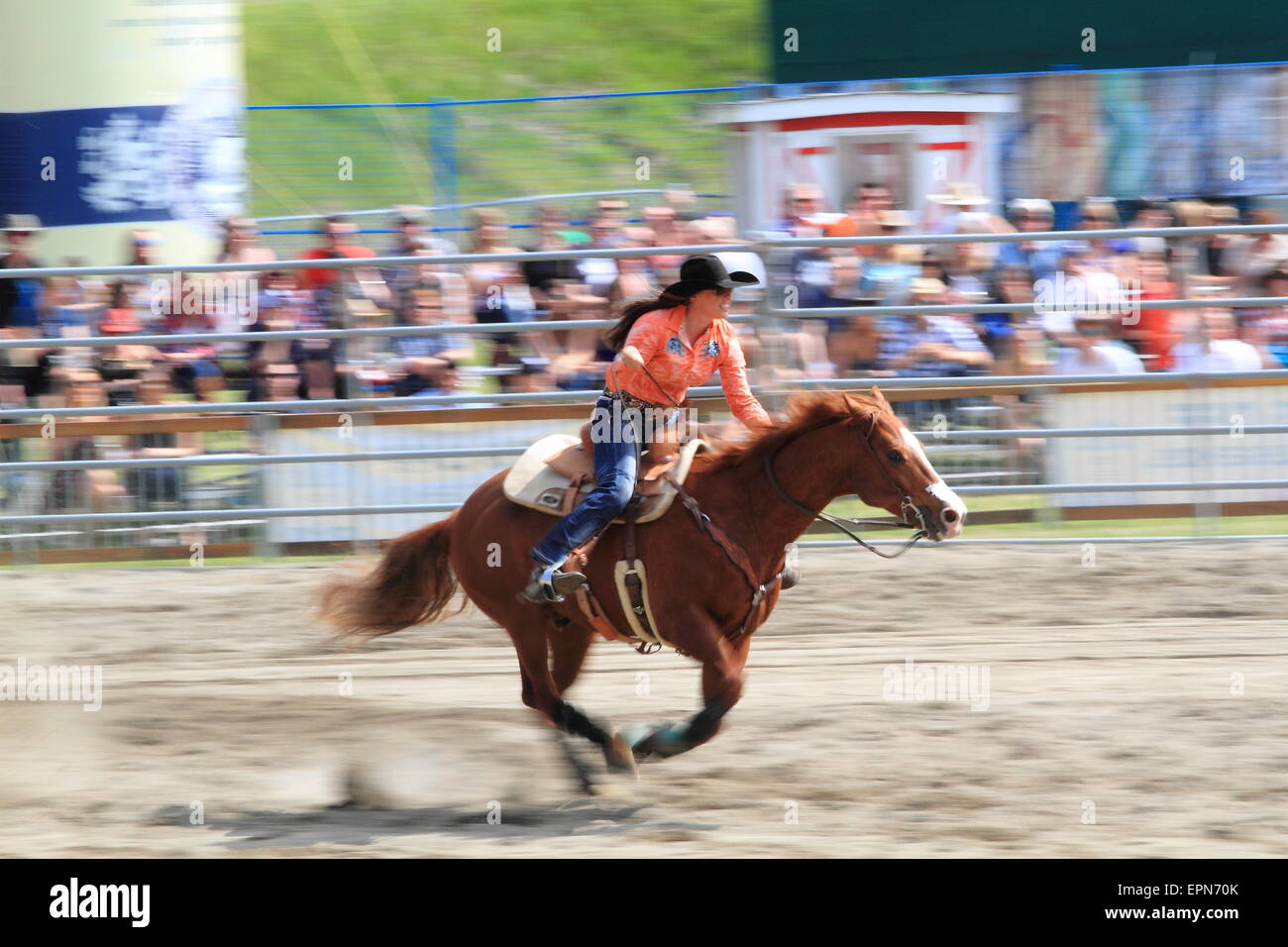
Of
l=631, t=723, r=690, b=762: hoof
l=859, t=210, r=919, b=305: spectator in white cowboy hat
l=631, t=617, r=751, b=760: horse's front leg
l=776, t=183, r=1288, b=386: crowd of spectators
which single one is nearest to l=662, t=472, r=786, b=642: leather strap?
l=631, t=617, r=751, b=760: horse's front leg

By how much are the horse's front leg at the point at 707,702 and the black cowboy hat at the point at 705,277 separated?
4.41 feet

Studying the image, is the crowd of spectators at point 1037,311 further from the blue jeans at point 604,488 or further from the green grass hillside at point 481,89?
the green grass hillside at point 481,89

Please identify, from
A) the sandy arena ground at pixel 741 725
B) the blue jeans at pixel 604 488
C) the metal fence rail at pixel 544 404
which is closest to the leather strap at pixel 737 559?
the blue jeans at pixel 604 488

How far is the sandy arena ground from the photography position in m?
5.89

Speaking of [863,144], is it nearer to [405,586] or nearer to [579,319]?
[579,319]

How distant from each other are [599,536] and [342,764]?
5.47ft

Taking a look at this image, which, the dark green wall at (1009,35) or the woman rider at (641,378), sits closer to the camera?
→ the woman rider at (641,378)

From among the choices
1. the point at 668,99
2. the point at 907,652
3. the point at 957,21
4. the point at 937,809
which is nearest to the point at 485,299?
the point at 907,652

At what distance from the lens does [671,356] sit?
20.5 feet

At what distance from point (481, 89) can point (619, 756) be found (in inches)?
794

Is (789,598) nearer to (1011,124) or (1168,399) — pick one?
(1168,399)

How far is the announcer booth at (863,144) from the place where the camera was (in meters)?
14.3

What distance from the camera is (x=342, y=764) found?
6949 mm

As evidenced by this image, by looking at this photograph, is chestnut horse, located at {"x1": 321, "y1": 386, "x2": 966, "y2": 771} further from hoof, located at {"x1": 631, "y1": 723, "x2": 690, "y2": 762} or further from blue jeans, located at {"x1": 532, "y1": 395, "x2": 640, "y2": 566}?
blue jeans, located at {"x1": 532, "y1": 395, "x2": 640, "y2": 566}
